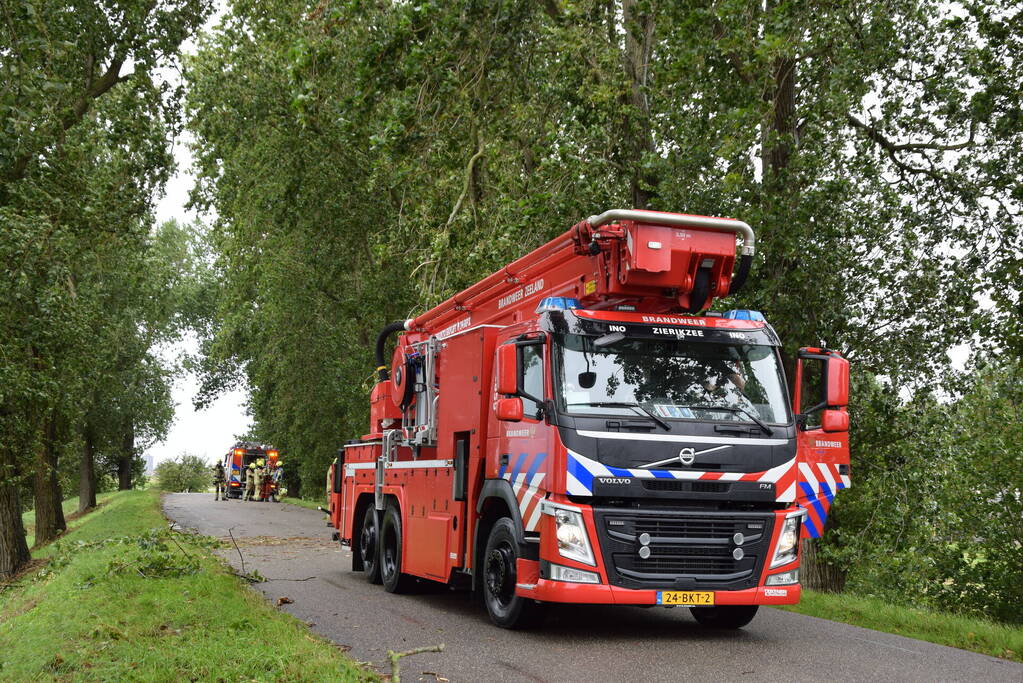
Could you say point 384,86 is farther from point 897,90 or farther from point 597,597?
point 597,597

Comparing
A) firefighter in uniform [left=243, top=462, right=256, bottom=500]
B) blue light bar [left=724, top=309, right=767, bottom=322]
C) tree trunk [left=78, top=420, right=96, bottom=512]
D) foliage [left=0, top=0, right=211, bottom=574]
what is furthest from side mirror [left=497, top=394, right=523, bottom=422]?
tree trunk [left=78, top=420, right=96, bottom=512]

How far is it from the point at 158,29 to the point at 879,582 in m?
15.2

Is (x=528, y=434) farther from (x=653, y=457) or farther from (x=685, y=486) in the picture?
(x=685, y=486)

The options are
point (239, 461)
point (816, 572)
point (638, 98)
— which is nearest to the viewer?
point (638, 98)

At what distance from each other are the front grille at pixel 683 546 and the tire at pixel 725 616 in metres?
0.83

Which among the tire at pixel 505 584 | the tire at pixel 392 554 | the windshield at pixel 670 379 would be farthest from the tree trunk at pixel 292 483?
the windshield at pixel 670 379

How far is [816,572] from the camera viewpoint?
59.1ft

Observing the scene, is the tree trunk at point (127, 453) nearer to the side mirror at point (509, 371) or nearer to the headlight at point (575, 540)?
Result: the side mirror at point (509, 371)

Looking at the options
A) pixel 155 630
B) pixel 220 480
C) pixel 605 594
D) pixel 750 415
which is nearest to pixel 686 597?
pixel 605 594

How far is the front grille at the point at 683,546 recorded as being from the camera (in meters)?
8.61

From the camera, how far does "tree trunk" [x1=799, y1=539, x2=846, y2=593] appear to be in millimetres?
17766

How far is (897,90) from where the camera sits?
1611 centimetres

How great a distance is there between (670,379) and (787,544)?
1.69 m

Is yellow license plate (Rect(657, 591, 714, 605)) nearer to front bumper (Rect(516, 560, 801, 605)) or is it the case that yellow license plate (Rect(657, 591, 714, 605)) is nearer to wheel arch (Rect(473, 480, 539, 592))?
front bumper (Rect(516, 560, 801, 605))
